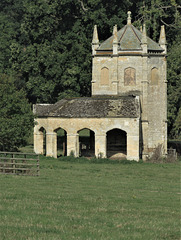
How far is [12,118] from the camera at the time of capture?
3634 cm

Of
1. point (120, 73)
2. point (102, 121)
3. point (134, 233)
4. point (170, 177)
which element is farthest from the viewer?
point (120, 73)

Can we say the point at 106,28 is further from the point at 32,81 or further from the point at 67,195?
the point at 67,195

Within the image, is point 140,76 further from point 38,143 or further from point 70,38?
point 38,143

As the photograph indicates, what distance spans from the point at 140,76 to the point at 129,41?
400 centimetres

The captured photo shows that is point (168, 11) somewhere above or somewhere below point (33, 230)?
above

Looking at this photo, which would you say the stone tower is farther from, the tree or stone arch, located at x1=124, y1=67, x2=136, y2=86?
the tree

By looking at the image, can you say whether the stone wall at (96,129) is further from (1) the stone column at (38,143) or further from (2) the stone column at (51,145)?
(1) the stone column at (38,143)

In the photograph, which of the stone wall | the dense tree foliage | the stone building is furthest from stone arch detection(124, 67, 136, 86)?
the stone wall

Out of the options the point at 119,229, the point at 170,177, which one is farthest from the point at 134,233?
the point at 170,177

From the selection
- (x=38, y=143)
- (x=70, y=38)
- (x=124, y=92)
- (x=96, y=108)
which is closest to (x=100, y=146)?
(x=96, y=108)

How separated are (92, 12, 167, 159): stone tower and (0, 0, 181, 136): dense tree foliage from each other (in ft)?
10.7

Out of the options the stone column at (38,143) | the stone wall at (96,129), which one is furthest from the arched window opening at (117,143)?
the stone column at (38,143)

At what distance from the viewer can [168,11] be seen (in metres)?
59.0

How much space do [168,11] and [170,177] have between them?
31.7 metres
